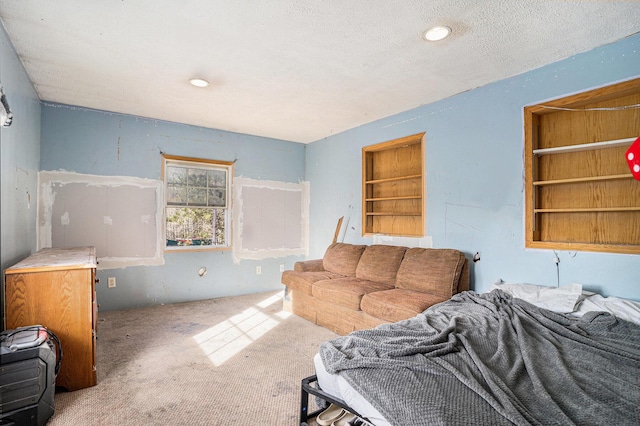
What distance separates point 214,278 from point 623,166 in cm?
470

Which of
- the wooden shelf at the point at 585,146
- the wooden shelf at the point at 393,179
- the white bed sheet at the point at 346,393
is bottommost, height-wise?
the white bed sheet at the point at 346,393

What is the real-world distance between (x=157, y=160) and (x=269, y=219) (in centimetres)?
183

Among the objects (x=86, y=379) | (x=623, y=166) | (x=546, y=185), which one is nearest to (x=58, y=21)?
(x=86, y=379)

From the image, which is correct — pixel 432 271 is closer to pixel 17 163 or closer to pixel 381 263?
pixel 381 263

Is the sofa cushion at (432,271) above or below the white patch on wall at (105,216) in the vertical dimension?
below

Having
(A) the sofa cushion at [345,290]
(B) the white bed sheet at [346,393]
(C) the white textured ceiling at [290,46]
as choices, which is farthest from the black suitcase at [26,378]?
(A) the sofa cushion at [345,290]

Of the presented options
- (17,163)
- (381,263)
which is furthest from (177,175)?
(381,263)

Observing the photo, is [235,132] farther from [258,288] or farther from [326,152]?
[258,288]

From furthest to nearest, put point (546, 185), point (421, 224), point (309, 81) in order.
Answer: point (421, 224) → point (309, 81) → point (546, 185)

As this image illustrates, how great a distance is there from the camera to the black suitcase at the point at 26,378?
5.88 feet

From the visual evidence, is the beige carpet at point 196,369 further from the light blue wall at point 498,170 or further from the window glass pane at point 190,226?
the light blue wall at point 498,170

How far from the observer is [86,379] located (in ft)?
A: 7.73

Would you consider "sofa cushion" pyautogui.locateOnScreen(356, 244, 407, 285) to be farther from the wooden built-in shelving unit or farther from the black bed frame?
the black bed frame

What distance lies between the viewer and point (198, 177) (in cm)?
495
